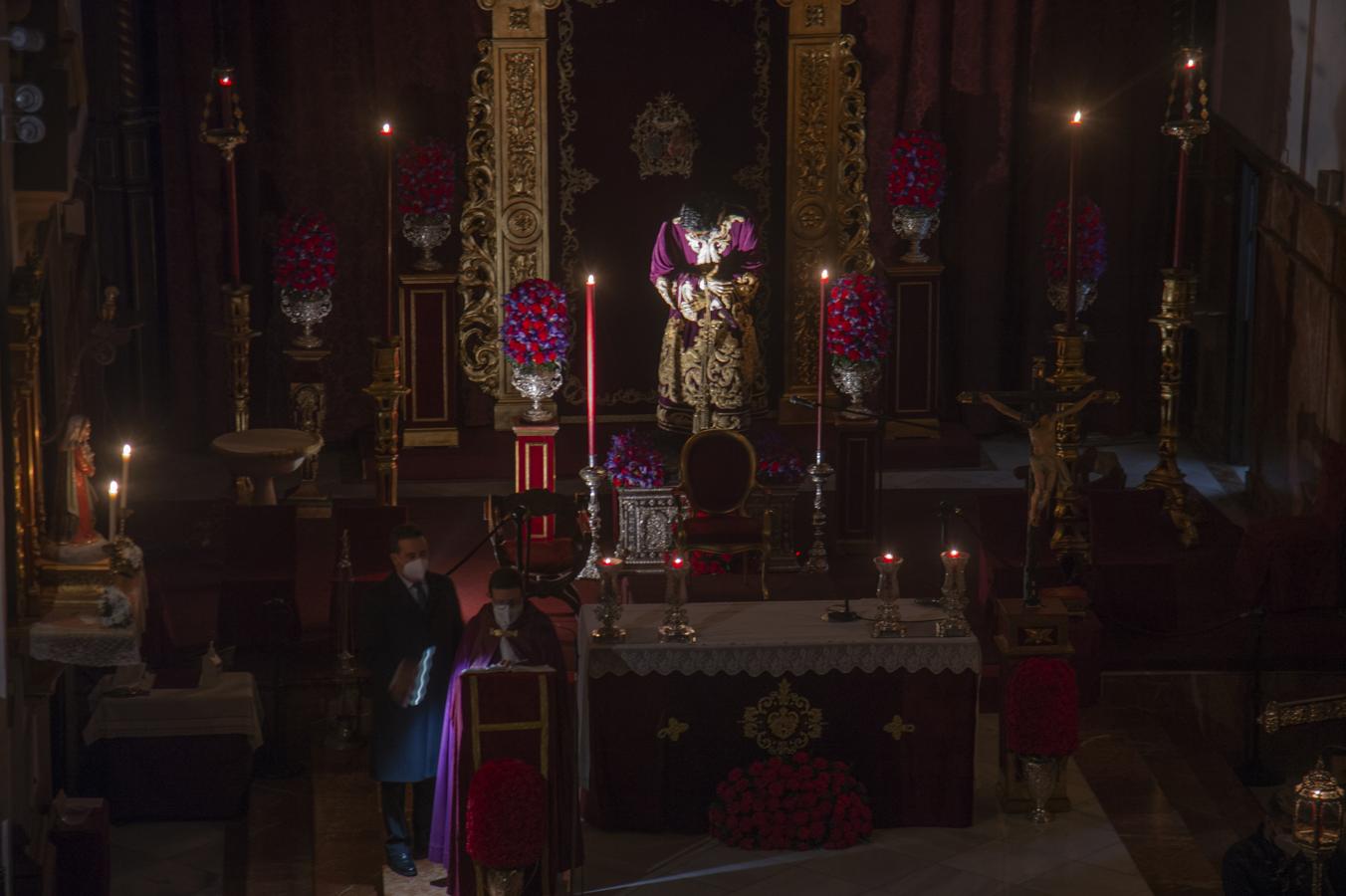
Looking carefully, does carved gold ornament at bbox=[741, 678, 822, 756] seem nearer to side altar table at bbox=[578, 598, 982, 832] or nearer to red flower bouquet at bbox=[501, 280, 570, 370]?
side altar table at bbox=[578, 598, 982, 832]

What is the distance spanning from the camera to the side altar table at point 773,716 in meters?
10.6

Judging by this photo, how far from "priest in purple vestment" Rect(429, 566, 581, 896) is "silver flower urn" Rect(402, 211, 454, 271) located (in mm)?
6810

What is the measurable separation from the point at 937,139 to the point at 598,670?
755 cm

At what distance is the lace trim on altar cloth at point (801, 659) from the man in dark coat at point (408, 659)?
781 mm

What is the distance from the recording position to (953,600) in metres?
10.8

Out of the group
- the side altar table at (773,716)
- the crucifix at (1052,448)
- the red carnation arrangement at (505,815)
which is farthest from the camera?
the crucifix at (1052,448)

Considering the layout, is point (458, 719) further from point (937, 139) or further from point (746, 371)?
point (937, 139)

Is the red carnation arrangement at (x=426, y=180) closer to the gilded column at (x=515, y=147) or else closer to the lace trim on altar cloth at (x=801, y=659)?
the gilded column at (x=515, y=147)

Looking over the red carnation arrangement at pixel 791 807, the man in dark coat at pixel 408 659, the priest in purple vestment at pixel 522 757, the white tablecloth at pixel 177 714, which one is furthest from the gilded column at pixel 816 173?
the priest in purple vestment at pixel 522 757

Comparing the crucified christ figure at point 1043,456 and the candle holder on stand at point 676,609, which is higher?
the crucified christ figure at point 1043,456

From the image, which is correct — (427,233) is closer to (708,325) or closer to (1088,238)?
(708,325)

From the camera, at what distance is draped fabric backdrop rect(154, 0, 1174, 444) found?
659 inches

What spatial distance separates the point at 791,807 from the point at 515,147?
24.6 ft

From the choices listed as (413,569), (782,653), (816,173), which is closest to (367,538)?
(413,569)
